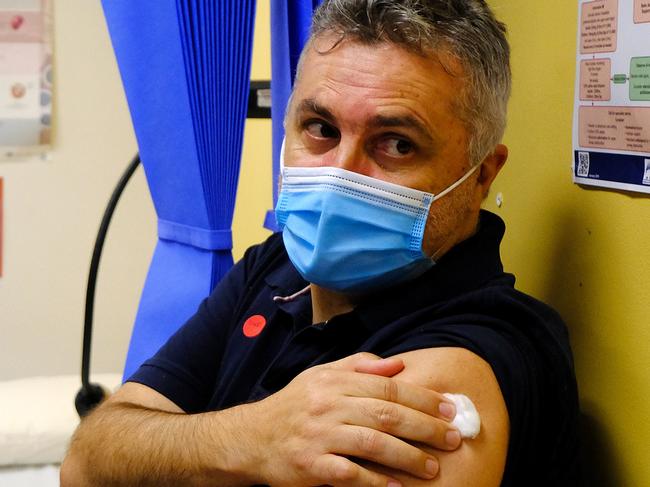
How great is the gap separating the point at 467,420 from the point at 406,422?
0.24 feet

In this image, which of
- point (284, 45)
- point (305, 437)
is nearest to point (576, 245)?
point (305, 437)

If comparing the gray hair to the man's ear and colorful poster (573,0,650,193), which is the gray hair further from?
colorful poster (573,0,650,193)

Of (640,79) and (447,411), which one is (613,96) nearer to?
(640,79)

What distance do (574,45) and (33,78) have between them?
2082 mm

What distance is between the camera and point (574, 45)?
1174mm

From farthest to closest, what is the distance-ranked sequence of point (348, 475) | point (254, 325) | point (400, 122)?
point (254, 325) < point (400, 122) < point (348, 475)

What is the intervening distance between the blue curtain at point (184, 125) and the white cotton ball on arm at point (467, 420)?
744mm

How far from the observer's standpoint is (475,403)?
91 cm

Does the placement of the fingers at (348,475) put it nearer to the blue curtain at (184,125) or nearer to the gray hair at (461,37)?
the gray hair at (461,37)

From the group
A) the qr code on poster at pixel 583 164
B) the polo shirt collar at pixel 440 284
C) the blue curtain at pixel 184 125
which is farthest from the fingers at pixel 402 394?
the blue curtain at pixel 184 125

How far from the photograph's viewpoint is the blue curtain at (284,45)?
1.52 meters

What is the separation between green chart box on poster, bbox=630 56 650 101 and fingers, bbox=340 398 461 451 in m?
0.48

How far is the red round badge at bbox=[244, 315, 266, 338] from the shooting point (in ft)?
4.22

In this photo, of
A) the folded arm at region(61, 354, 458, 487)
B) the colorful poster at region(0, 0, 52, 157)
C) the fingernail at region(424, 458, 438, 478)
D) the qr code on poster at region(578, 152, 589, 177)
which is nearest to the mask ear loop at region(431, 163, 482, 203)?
the qr code on poster at region(578, 152, 589, 177)
